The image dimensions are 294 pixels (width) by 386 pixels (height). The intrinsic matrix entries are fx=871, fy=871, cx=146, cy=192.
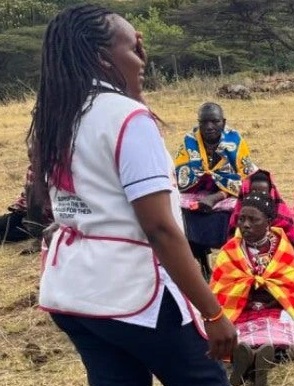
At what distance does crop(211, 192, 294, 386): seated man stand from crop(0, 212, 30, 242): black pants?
309 centimetres

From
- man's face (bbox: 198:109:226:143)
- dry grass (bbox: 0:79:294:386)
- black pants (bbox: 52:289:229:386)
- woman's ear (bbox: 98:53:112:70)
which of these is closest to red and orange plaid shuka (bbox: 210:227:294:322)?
dry grass (bbox: 0:79:294:386)

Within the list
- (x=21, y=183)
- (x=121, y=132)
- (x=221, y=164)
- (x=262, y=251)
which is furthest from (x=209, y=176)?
(x=21, y=183)

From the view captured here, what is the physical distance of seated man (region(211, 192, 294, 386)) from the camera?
410 centimetres

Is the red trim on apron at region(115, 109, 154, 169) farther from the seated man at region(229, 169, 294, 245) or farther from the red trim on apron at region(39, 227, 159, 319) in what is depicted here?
the seated man at region(229, 169, 294, 245)

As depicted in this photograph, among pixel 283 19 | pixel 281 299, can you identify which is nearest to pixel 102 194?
pixel 281 299

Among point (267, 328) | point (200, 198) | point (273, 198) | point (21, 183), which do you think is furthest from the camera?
point (21, 183)

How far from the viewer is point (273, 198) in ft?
14.8

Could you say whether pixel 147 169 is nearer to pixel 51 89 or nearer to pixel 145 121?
pixel 145 121

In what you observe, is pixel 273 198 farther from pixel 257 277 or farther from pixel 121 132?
pixel 121 132

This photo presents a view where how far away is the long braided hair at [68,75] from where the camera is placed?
2117 millimetres

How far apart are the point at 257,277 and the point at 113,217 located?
2237mm

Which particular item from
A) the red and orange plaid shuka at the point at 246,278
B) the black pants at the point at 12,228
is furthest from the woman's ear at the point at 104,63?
the black pants at the point at 12,228

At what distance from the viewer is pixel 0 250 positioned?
273 inches

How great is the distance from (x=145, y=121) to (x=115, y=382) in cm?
72
